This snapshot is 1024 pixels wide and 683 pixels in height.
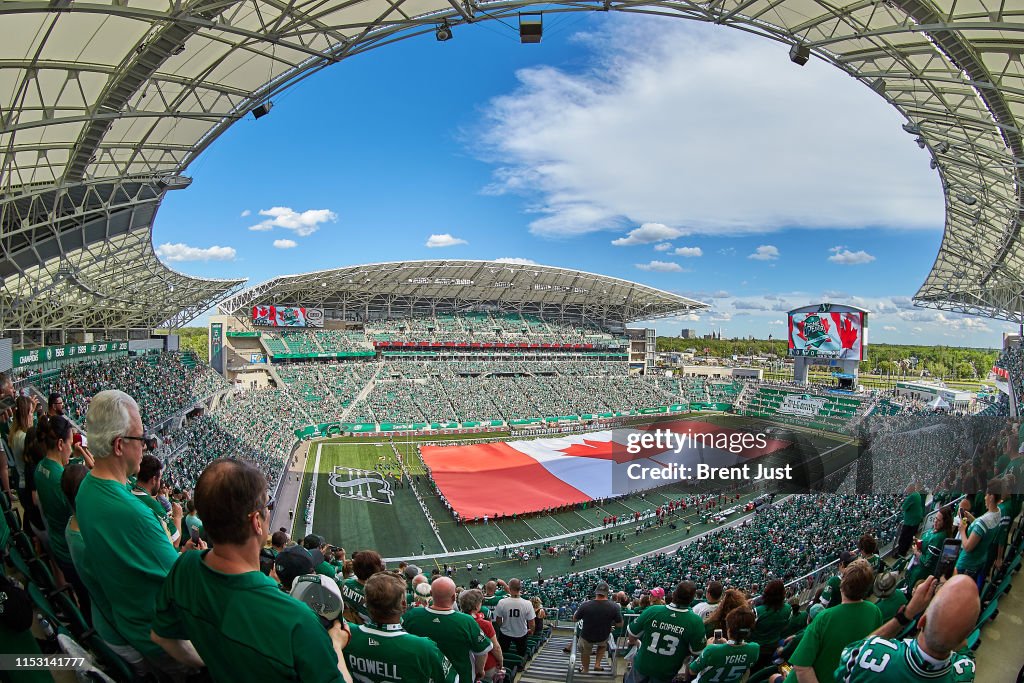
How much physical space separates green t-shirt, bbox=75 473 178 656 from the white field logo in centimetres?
2198

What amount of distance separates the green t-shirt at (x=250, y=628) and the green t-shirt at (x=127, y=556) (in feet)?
1.50

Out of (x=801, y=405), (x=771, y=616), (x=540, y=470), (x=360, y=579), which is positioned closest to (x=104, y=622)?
(x=360, y=579)

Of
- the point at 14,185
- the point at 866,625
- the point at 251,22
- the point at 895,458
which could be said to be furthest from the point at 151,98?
the point at 895,458

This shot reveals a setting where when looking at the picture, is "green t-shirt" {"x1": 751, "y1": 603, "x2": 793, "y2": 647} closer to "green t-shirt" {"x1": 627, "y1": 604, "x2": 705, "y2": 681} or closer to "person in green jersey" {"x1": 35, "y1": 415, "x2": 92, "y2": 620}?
"green t-shirt" {"x1": 627, "y1": 604, "x2": 705, "y2": 681}

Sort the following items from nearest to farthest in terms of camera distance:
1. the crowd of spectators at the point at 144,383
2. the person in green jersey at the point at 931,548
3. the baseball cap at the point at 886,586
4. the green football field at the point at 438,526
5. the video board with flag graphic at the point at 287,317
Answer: the baseball cap at the point at 886,586 → the person in green jersey at the point at 931,548 → the green football field at the point at 438,526 → the crowd of spectators at the point at 144,383 → the video board with flag graphic at the point at 287,317

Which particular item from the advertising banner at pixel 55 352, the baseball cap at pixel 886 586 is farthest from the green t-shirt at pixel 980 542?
the advertising banner at pixel 55 352

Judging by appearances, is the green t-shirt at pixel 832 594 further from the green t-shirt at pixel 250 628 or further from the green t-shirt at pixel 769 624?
the green t-shirt at pixel 250 628

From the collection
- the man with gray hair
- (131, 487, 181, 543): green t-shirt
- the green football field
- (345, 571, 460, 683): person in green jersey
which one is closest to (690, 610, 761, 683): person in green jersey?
(345, 571, 460, 683): person in green jersey

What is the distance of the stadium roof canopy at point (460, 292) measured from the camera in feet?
154

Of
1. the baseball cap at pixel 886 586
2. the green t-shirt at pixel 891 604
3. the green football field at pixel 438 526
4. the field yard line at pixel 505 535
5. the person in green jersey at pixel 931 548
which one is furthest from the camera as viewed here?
the field yard line at pixel 505 535

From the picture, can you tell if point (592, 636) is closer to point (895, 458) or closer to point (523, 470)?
point (895, 458)

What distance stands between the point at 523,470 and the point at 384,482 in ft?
24.9

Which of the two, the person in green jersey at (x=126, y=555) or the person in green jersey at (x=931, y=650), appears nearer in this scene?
the person in green jersey at (x=931, y=650)

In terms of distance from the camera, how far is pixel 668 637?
380 centimetres
